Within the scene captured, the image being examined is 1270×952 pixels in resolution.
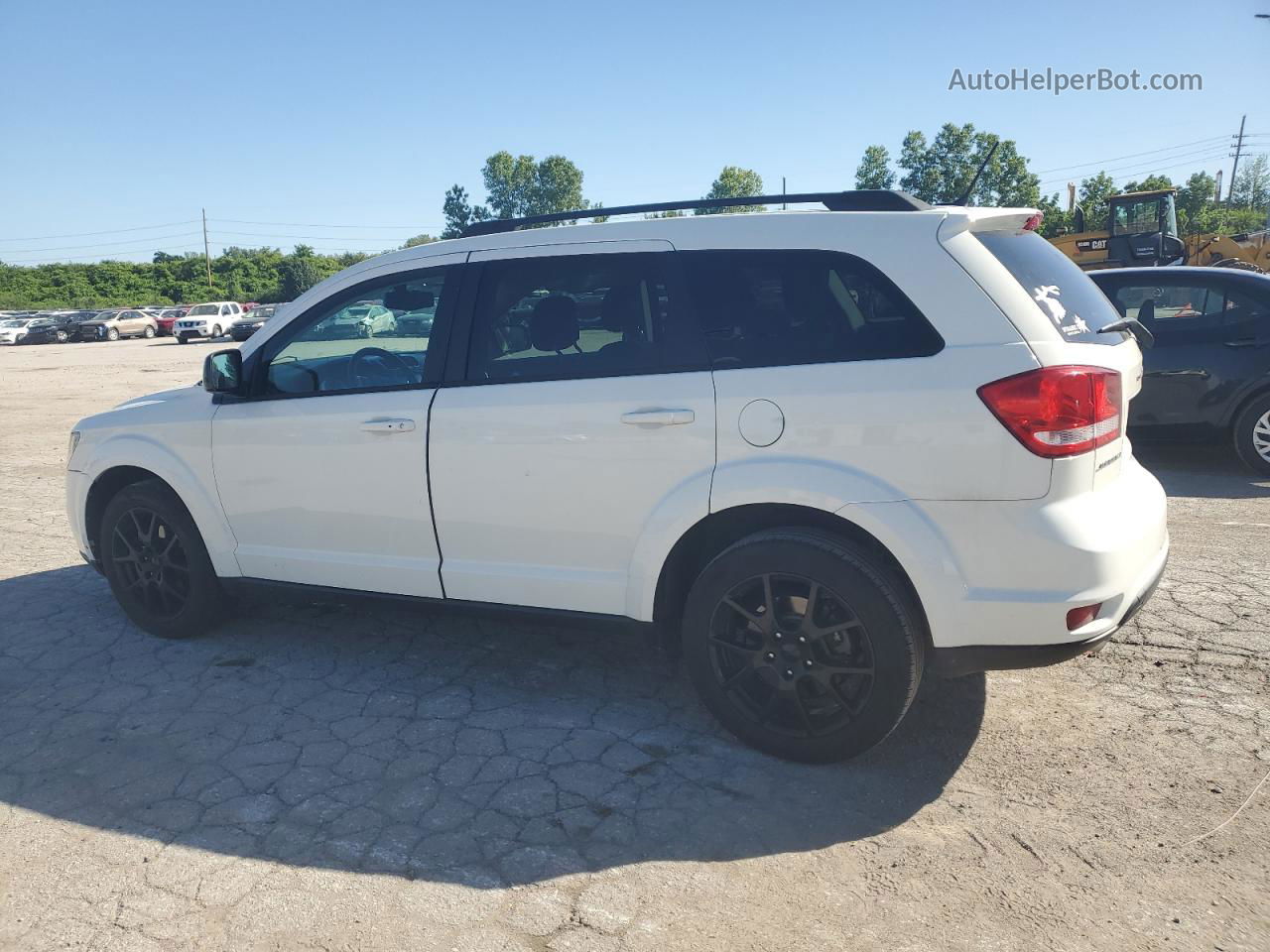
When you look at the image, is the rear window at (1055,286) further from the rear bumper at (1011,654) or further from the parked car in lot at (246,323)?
the parked car in lot at (246,323)

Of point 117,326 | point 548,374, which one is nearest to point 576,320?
point 548,374

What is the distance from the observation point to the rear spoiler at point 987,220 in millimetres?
3098

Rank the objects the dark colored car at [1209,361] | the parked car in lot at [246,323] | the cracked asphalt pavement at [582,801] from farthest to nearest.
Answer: the parked car in lot at [246,323]
the dark colored car at [1209,361]
the cracked asphalt pavement at [582,801]

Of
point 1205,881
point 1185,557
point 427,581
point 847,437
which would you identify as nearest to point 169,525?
point 427,581

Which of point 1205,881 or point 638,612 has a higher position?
point 638,612

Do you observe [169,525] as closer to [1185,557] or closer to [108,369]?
[1185,557]

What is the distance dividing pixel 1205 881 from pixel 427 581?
284cm

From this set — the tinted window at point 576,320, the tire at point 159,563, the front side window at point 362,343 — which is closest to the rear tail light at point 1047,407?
the tinted window at point 576,320

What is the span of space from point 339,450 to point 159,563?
136 cm

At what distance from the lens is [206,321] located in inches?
1693

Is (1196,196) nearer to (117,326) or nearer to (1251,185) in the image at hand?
(1251,185)

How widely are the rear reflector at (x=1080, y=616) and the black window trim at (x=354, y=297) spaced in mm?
2443

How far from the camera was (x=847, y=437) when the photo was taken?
3.06m

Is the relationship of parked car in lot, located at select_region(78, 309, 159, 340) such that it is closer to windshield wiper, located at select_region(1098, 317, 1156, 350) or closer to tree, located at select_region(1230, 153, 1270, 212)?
windshield wiper, located at select_region(1098, 317, 1156, 350)
